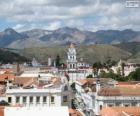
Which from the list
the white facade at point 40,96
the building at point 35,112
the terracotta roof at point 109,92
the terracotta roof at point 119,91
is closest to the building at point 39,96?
the white facade at point 40,96

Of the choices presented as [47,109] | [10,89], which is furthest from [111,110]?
[47,109]

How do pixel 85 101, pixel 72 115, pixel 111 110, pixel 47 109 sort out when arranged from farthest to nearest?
pixel 85 101
pixel 111 110
pixel 72 115
pixel 47 109

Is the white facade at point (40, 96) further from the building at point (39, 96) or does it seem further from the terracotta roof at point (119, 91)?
the terracotta roof at point (119, 91)

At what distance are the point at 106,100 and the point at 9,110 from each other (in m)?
47.0

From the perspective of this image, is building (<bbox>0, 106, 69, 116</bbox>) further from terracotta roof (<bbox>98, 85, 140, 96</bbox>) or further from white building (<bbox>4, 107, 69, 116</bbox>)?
terracotta roof (<bbox>98, 85, 140, 96</bbox>)

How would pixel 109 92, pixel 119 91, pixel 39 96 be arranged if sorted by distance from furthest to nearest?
pixel 119 91 → pixel 109 92 → pixel 39 96

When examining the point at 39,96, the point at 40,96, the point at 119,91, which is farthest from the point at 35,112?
the point at 119,91

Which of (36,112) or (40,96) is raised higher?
(40,96)

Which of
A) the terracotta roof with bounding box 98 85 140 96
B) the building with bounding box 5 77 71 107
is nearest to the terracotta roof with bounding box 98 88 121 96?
the terracotta roof with bounding box 98 85 140 96

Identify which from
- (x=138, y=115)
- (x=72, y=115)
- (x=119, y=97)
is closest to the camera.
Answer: (x=72, y=115)

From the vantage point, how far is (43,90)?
6688cm

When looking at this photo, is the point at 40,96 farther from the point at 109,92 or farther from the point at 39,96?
the point at 109,92

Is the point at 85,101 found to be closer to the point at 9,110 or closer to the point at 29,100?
the point at 29,100

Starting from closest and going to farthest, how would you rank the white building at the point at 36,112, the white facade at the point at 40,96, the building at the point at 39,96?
the white building at the point at 36,112, the white facade at the point at 40,96, the building at the point at 39,96
